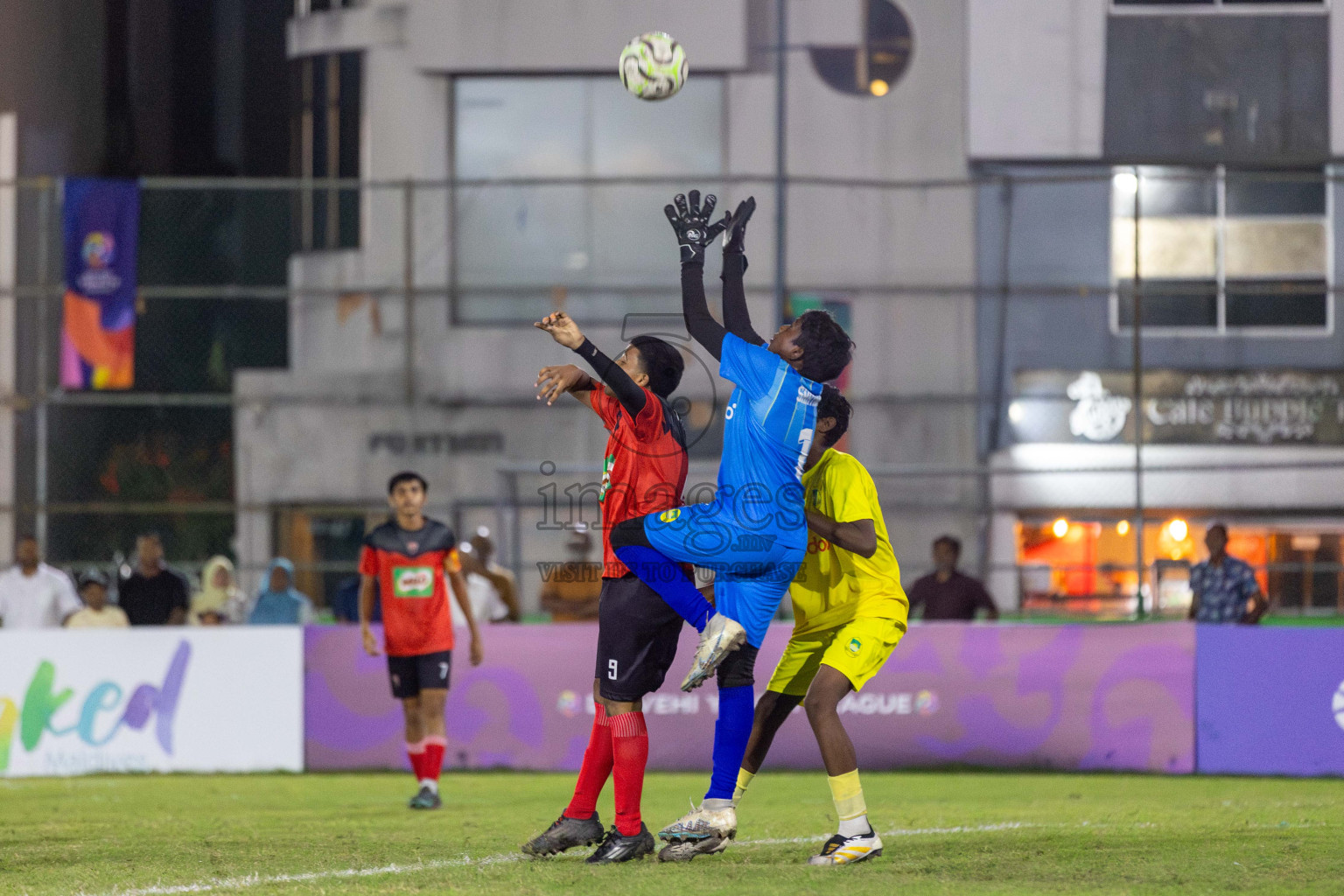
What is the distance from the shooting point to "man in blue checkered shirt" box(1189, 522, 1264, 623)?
13383 mm

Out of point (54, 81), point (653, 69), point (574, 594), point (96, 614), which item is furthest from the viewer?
A: point (54, 81)

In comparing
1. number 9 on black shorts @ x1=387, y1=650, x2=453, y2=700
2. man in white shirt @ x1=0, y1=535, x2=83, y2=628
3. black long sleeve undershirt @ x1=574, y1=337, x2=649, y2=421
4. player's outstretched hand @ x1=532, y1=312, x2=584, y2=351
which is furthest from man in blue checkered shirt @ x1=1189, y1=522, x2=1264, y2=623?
man in white shirt @ x1=0, y1=535, x2=83, y2=628

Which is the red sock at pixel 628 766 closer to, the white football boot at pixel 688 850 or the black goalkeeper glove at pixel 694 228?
the white football boot at pixel 688 850

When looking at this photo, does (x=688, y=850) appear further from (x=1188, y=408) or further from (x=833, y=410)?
(x=1188, y=408)

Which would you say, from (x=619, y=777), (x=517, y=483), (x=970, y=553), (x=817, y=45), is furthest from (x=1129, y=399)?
(x=619, y=777)

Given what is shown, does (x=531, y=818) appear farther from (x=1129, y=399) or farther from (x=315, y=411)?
(x=1129, y=399)

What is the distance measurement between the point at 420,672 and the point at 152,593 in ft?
17.6

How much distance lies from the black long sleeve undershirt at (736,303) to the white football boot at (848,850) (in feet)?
6.63

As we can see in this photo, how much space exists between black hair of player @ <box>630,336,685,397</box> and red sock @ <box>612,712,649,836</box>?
4.43 ft

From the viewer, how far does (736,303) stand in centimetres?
650

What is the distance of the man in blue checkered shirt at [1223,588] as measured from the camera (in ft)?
43.9

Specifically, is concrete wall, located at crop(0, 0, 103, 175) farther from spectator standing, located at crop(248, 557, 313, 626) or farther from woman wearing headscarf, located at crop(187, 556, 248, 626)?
spectator standing, located at crop(248, 557, 313, 626)

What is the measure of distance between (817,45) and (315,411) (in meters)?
9.05

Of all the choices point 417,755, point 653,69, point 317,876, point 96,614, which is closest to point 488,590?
point 96,614
